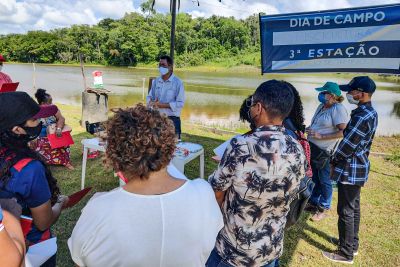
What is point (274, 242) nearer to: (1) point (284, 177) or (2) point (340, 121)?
(1) point (284, 177)

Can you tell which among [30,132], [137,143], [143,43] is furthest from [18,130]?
[143,43]

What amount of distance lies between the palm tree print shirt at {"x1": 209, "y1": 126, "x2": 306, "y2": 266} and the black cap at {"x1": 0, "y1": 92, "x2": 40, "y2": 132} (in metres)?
1.01

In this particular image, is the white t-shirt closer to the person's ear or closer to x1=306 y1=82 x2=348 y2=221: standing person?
the person's ear

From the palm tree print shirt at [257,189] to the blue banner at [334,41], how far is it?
223 centimetres

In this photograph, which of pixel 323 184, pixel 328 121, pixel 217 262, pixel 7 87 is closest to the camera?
pixel 217 262

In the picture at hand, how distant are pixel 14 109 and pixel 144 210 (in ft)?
3.01


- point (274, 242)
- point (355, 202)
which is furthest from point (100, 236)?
point (355, 202)

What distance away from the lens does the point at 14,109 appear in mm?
1424

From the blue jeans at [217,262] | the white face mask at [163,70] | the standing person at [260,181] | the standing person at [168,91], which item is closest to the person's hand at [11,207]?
the standing person at [260,181]

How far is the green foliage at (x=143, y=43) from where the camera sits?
50750mm

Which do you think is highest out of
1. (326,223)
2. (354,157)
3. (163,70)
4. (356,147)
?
(163,70)

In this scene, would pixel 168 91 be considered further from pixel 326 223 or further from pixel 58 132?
pixel 326 223

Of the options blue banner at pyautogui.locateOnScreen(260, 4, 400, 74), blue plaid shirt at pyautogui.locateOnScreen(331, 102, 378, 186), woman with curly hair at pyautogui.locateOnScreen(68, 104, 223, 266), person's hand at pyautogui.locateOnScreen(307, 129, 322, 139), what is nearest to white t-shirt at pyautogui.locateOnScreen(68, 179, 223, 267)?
woman with curly hair at pyautogui.locateOnScreen(68, 104, 223, 266)

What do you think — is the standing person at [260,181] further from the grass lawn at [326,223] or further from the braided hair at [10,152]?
the grass lawn at [326,223]
